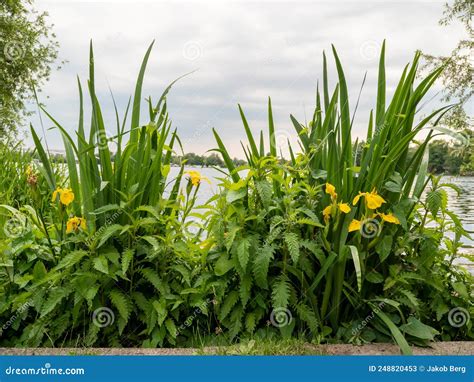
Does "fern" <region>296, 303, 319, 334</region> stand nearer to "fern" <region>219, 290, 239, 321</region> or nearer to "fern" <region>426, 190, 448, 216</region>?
"fern" <region>219, 290, 239, 321</region>

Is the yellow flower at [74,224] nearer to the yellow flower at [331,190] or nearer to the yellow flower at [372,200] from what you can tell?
the yellow flower at [331,190]

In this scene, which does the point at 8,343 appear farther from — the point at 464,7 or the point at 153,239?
the point at 464,7

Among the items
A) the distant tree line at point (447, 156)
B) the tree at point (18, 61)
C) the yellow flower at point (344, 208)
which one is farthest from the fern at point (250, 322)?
the tree at point (18, 61)

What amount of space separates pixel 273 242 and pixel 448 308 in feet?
3.49

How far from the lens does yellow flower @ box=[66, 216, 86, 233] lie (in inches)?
99.8

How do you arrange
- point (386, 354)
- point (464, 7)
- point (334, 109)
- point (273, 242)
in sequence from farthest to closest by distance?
1. point (464, 7)
2. point (334, 109)
3. point (273, 242)
4. point (386, 354)

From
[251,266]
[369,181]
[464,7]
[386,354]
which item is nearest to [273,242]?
[251,266]

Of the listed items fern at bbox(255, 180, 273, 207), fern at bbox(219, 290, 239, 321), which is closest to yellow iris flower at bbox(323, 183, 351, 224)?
fern at bbox(255, 180, 273, 207)

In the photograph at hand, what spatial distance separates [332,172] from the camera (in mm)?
2643

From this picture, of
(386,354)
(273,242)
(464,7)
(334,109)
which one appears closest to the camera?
(386,354)

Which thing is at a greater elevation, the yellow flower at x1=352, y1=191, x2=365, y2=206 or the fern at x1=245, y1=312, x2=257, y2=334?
the yellow flower at x1=352, y1=191, x2=365, y2=206

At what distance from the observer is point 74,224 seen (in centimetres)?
255

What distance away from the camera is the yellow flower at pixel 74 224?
99.8 inches

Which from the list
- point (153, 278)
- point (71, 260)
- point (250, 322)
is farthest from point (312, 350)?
point (71, 260)
